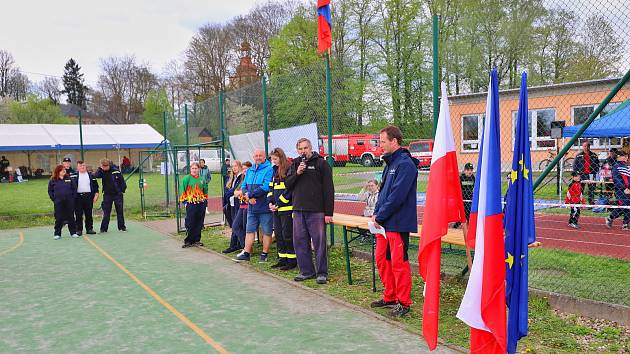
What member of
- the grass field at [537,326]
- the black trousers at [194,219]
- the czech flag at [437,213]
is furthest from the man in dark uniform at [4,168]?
the czech flag at [437,213]

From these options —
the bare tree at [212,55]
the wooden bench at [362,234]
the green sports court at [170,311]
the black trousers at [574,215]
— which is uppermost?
the bare tree at [212,55]

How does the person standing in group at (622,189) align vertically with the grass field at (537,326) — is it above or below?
above

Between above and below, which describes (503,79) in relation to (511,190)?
above

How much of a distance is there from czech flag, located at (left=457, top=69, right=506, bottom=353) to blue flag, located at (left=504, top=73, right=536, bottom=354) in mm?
63

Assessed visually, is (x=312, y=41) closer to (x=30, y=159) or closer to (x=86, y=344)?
(x=30, y=159)

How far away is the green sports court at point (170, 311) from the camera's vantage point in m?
4.44

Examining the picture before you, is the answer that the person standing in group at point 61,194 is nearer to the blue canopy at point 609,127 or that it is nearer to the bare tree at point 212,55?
the blue canopy at point 609,127

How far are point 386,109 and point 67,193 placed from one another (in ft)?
23.8

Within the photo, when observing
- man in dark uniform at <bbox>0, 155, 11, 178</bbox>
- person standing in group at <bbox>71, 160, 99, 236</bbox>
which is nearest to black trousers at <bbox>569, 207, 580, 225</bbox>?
person standing in group at <bbox>71, 160, 99, 236</bbox>

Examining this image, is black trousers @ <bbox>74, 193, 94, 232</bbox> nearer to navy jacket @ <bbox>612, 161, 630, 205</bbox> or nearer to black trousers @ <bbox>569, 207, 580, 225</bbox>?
black trousers @ <bbox>569, 207, 580, 225</bbox>

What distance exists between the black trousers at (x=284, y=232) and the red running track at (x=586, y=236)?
401 centimetres

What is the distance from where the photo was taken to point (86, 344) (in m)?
4.50

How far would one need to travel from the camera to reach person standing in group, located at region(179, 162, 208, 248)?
9.34m

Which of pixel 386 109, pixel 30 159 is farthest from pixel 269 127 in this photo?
pixel 30 159
